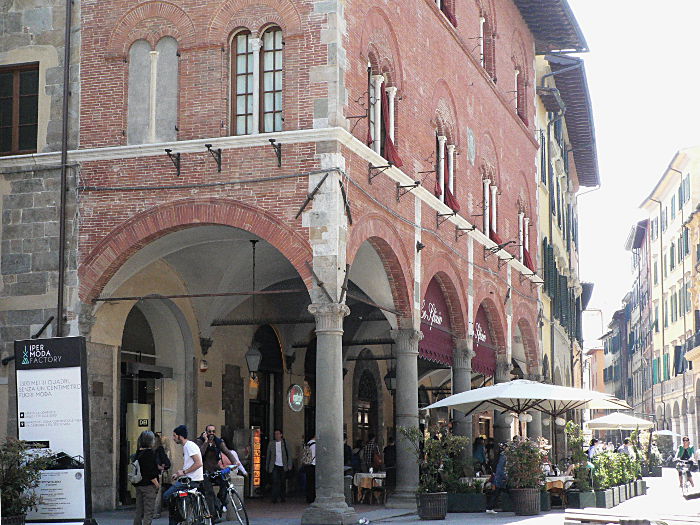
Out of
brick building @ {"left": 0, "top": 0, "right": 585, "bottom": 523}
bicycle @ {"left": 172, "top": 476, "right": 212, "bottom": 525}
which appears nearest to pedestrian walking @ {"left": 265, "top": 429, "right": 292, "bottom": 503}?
brick building @ {"left": 0, "top": 0, "right": 585, "bottom": 523}

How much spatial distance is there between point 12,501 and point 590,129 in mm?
35418

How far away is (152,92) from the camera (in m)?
19.0

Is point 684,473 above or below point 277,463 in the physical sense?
below

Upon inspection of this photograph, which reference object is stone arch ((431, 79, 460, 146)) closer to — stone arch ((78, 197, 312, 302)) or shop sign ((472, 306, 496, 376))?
shop sign ((472, 306, 496, 376))

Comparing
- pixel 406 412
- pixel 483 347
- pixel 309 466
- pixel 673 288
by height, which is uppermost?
pixel 673 288

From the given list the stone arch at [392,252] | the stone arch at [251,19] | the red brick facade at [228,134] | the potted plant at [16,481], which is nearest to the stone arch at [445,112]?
the red brick facade at [228,134]

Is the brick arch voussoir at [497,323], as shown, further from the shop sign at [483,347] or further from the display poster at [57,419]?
the display poster at [57,419]

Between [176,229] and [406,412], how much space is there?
5529 mm

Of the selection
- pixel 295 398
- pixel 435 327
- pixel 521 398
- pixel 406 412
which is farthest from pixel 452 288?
pixel 295 398

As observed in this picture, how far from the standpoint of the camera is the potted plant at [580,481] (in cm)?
2152

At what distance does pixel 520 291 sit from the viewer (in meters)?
32.2

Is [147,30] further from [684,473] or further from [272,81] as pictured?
[684,473]

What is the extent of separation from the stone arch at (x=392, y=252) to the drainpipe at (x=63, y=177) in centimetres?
478

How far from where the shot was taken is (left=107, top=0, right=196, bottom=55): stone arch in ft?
62.4
